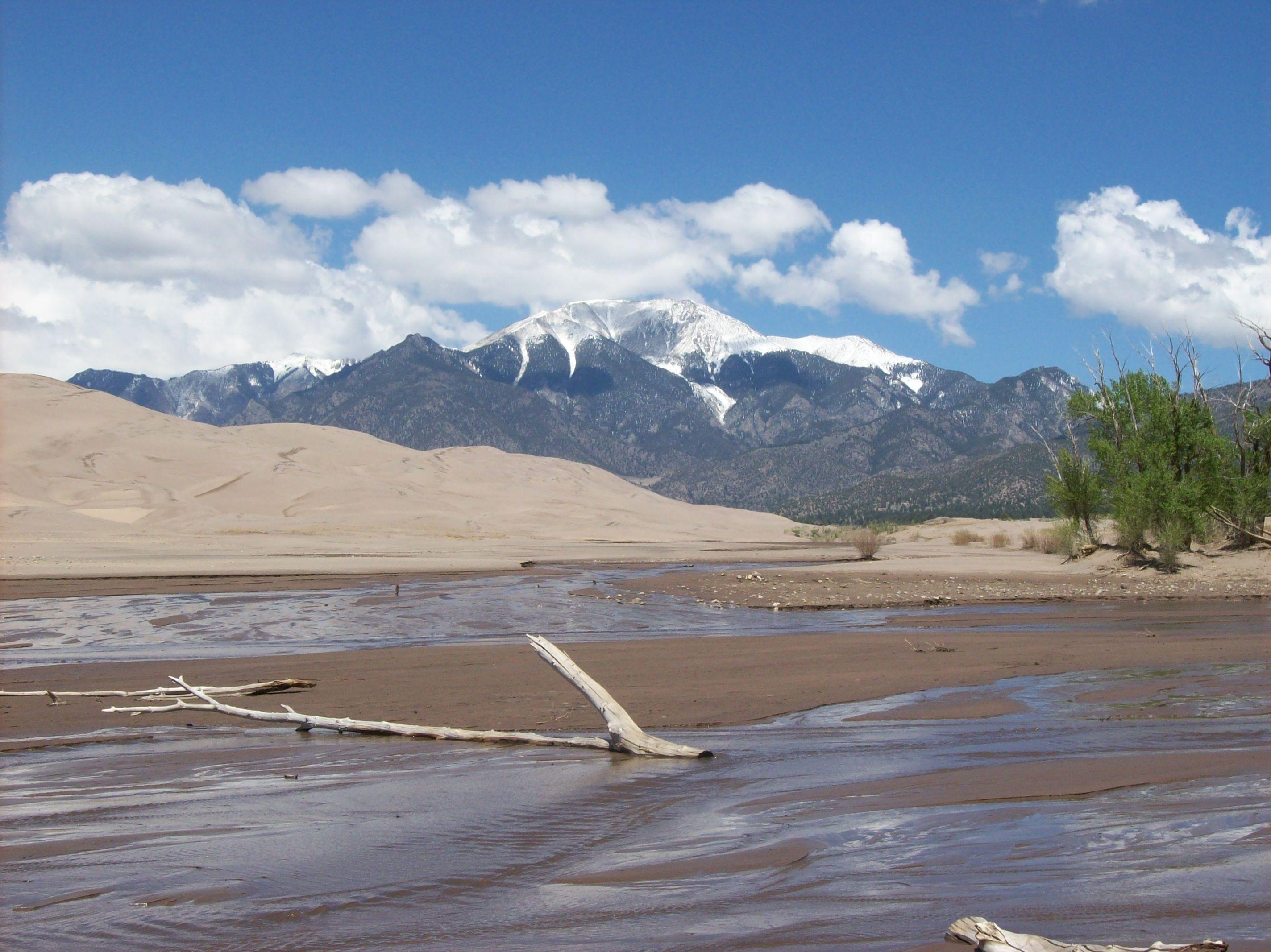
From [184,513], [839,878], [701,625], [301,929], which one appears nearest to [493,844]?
[301,929]

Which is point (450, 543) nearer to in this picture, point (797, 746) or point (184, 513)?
point (184, 513)

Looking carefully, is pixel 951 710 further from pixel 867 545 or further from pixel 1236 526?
pixel 867 545

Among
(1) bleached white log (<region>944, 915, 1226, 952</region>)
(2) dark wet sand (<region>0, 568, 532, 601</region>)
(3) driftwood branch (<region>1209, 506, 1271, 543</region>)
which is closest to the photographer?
(1) bleached white log (<region>944, 915, 1226, 952</region>)

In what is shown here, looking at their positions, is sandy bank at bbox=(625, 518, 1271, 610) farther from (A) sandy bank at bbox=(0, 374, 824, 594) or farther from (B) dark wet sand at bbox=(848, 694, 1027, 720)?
(B) dark wet sand at bbox=(848, 694, 1027, 720)

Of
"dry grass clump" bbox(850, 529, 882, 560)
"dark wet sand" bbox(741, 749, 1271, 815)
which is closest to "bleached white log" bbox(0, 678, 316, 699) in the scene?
"dark wet sand" bbox(741, 749, 1271, 815)

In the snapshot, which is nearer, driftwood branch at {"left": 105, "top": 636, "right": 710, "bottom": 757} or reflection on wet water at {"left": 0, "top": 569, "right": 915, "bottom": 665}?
driftwood branch at {"left": 105, "top": 636, "right": 710, "bottom": 757}

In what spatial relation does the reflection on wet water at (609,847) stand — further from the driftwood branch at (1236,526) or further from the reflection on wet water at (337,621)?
the driftwood branch at (1236,526)

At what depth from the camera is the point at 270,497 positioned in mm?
65375

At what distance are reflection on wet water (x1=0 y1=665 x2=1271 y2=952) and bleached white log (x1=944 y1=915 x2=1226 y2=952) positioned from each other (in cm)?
45

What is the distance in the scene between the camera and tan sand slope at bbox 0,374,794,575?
153 ft

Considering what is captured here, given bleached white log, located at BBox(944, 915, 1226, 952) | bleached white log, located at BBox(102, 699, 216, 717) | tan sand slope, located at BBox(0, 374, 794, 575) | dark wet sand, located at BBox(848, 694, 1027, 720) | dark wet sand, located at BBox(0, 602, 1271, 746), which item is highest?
tan sand slope, located at BBox(0, 374, 794, 575)

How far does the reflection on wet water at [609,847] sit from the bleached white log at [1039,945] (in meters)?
0.45

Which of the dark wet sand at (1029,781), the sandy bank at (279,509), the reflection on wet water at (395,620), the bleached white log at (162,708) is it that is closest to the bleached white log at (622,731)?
the dark wet sand at (1029,781)

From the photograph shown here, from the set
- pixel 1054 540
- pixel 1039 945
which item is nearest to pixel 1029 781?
pixel 1039 945
